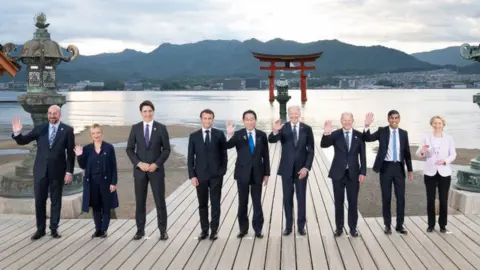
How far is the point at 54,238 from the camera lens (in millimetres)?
5586

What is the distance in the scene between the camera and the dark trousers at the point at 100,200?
5559mm

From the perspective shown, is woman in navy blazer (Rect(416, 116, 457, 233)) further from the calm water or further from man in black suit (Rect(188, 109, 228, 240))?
the calm water

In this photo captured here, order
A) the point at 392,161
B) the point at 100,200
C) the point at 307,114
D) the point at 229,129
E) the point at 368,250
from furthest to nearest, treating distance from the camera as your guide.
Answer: the point at 307,114, the point at 100,200, the point at 392,161, the point at 229,129, the point at 368,250

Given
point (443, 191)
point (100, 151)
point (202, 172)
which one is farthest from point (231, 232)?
point (443, 191)

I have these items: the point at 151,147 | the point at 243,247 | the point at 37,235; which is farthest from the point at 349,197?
the point at 37,235

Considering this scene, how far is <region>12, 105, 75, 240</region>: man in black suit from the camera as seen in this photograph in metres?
5.52

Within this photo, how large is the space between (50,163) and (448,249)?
4733 millimetres

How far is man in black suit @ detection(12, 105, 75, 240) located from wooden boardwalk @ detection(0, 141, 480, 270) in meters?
0.41

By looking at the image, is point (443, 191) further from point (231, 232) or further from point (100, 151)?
point (100, 151)

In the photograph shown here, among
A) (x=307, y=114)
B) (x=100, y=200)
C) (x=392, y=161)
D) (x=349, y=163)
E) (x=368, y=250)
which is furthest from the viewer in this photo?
(x=307, y=114)

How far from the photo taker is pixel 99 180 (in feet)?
18.2

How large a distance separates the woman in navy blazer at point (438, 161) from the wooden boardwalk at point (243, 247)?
32 cm

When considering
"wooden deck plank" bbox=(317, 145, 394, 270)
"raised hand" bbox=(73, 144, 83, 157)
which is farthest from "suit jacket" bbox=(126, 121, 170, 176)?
"wooden deck plank" bbox=(317, 145, 394, 270)

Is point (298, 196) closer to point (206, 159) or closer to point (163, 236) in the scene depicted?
point (206, 159)
